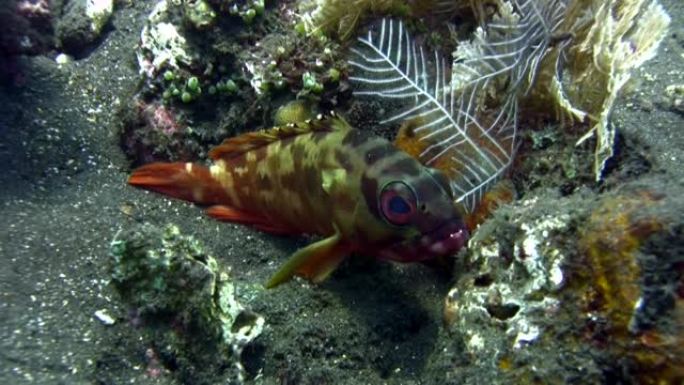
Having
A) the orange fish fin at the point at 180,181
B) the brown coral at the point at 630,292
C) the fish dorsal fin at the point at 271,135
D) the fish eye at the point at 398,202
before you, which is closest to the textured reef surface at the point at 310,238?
the brown coral at the point at 630,292

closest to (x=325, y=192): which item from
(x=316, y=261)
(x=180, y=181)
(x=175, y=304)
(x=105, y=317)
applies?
(x=316, y=261)

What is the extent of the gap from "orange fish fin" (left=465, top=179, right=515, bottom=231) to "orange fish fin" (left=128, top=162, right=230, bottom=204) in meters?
2.11

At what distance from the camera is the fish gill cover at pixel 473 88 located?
385cm

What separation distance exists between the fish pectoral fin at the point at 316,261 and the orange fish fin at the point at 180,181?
1.36 metres

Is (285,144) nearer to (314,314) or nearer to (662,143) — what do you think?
(314,314)

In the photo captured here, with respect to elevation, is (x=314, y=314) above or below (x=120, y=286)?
below

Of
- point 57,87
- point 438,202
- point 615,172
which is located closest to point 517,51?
point 615,172

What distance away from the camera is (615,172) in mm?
3475

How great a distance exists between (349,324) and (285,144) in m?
1.50

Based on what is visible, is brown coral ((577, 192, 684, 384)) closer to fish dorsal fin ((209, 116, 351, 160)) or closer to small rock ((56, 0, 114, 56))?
fish dorsal fin ((209, 116, 351, 160))

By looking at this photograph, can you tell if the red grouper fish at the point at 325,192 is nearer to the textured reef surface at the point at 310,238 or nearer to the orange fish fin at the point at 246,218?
the orange fish fin at the point at 246,218

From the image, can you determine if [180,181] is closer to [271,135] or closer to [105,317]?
[271,135]

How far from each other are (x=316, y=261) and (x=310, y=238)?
951mm

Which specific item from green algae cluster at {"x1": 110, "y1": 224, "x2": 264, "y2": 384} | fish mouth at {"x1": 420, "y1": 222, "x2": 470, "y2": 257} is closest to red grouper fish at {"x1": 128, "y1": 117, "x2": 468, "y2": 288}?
fish mouth at {"x1": 420, "y1": 222, "x2": 470, "y2": 257}
